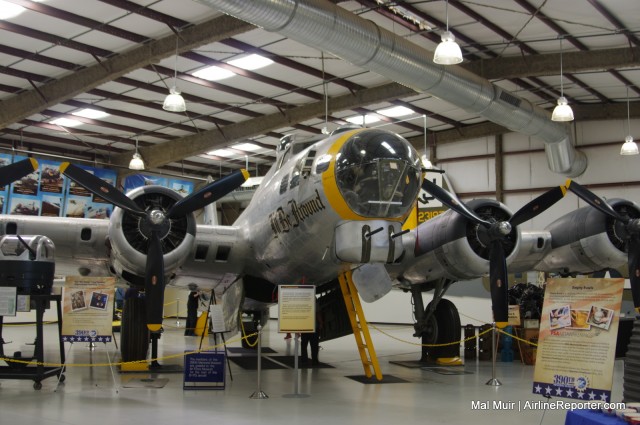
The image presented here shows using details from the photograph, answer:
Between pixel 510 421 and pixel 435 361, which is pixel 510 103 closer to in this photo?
pixel 435 361

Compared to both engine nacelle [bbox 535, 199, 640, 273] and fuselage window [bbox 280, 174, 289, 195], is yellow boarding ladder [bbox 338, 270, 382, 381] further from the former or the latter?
engine nacelle [bbox 535, 199, 640, 273]

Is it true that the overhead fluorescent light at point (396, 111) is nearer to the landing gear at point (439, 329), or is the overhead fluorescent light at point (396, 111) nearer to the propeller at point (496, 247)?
the landing gear at point (439, 329)

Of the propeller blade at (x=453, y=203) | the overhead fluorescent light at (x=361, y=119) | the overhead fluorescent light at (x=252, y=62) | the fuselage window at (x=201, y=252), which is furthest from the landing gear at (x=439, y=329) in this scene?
the overhead fluorescent light at (x=361, y=119)

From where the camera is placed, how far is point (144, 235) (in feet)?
28.7

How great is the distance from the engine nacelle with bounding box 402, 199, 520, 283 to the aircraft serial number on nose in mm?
2566

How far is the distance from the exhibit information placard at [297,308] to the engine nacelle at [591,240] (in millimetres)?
5520

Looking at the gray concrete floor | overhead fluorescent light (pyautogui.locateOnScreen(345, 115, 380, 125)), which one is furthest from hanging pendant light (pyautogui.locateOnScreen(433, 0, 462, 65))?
overhead fluorescent light (pyautogui.locateOnScreen(345, 115, 380, 125))

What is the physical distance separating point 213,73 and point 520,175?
1218cm

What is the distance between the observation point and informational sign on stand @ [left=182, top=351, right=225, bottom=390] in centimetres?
822

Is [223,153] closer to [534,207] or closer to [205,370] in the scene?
[534,207]

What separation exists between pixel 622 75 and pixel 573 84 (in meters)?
1.47

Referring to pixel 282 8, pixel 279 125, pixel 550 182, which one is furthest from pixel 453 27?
pixel 550 182

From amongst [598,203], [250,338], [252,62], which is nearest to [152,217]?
[250,338]

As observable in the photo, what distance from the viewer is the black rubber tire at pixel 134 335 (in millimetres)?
10070
